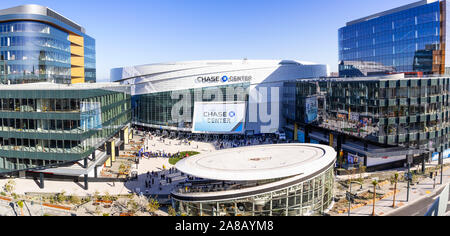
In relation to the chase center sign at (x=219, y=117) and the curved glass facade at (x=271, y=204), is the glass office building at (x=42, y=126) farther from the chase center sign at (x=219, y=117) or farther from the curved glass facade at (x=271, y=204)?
the chase center sign at (x=219, y=117)

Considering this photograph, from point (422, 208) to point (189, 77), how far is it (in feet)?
182

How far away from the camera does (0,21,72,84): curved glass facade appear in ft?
217

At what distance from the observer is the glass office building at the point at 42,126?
39.2 meters

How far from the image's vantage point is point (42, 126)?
3984 centimetres

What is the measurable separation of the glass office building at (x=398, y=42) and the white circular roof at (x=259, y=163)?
41.2 metres

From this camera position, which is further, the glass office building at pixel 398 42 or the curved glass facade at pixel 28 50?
the curved glass facade at pixel 28 50

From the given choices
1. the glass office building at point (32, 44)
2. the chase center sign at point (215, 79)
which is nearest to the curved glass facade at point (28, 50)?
the glass office building at point (32, 44)

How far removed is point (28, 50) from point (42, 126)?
35.3 m

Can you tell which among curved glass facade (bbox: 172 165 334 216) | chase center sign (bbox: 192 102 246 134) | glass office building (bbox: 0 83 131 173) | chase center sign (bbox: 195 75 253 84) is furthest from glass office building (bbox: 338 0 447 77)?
glass office building (bbox: 0 83 131 173)

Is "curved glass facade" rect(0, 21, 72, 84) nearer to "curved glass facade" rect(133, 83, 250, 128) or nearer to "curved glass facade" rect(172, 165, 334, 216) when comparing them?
"curved glass facade" rect(133, 83, 250, 128)

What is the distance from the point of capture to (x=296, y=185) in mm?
29438

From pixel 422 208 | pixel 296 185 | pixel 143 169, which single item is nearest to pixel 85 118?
pixel 143 169

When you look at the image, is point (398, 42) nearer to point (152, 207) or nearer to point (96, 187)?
point (152, 207)
